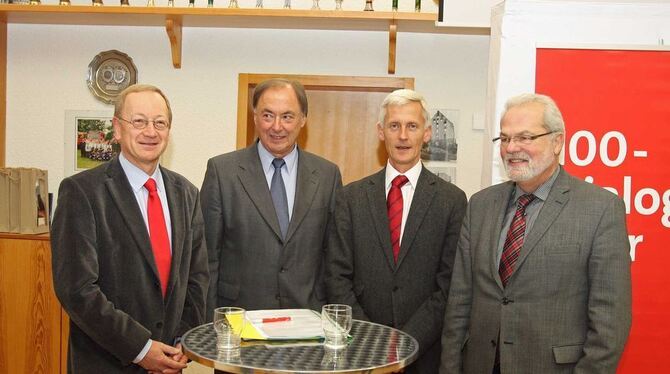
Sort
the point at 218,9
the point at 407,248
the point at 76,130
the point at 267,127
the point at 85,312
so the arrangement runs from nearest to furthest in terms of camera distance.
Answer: the point at 85,312, the point at 407,248, the point at 267,127, the point at 218,9, the point at 76,130

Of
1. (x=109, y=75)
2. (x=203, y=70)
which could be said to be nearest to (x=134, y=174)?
(x=203, y=70)

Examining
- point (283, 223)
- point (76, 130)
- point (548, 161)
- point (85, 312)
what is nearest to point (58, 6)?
point (76, 130)

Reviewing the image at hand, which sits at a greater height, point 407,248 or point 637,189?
point 637,189

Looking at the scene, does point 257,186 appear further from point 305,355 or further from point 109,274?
point 305,355

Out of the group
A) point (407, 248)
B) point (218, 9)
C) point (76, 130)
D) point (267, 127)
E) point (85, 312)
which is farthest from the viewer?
point (76, 130)

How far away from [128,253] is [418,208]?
3.51 feet

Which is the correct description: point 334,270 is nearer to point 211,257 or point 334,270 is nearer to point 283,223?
point 283,223

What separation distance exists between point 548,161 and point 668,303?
3.72 ft

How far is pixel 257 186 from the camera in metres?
2.59

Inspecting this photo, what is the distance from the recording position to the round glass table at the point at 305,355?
1629mm

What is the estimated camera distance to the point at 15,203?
12.1ft

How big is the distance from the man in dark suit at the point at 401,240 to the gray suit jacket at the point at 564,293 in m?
0.36

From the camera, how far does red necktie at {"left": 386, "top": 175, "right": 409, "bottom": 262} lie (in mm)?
2488

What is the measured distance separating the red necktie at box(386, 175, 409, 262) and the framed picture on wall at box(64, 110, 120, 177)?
2254 mm
